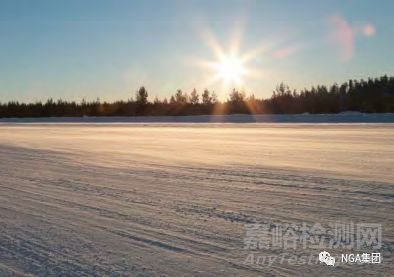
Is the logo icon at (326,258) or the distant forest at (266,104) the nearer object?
the logo icon at (326,258)

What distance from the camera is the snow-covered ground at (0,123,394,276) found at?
462cm

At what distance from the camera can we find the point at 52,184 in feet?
29.0

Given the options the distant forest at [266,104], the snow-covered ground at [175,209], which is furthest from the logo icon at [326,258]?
the distant forest at [266,104]

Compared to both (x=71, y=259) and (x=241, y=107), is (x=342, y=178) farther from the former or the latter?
(x=241, y=107)

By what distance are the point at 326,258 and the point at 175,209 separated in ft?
7.78

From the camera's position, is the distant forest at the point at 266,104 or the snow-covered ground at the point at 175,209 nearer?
the snow-covered ground at the point at 175,209

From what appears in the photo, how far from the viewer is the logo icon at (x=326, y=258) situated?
14.9 ft

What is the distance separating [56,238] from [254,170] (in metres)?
5.02

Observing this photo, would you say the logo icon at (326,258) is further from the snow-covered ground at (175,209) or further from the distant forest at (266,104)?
the distant forest at (266,104)

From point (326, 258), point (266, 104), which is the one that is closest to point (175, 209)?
point (326, 258)

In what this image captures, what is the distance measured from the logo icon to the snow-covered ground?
0.23ft

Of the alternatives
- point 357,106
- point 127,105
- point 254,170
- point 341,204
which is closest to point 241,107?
point 357,106

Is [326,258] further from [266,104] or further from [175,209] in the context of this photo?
[266,104]

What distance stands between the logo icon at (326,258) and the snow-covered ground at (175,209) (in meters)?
0.07
